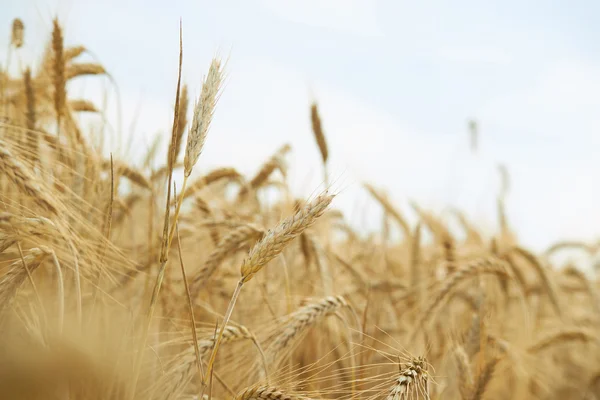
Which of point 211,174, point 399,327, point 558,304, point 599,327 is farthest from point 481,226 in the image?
point 211,174

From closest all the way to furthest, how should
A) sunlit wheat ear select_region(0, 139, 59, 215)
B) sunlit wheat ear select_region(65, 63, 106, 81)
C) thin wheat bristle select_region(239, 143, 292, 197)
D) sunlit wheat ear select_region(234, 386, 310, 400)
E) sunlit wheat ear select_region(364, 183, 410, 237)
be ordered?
1. sunlit wheat ear select_region(234, 386, 310, 400)
2. sunlit wheat ear select_region(0, 139, 59, 215)
3. sunlit wheat ear select_region(65, 63, 106, 81)
4. thin wheat bristle select_region(239, 143, 292, 197)
5. sunlit wheat ear select_region(364, 183, 410, 237)

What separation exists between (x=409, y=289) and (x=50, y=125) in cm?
200

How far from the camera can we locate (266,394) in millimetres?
1110

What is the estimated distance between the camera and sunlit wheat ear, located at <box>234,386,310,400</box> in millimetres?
1104

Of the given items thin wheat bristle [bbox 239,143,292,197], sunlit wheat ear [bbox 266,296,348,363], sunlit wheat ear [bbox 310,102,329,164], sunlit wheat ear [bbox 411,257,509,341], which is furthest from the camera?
thin wheat bristle [bbox 239,143,292,197]

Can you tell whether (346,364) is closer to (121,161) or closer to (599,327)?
(121,161)

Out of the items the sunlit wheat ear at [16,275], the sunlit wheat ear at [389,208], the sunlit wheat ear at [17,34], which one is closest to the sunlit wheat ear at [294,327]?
the sunlit wheat ear at [16,275]

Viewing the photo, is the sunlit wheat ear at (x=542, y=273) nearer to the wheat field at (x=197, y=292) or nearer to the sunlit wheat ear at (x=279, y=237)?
the wheat field at (x=197, y=292)

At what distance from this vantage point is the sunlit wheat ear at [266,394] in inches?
43.5

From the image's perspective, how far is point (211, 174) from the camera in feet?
9.02

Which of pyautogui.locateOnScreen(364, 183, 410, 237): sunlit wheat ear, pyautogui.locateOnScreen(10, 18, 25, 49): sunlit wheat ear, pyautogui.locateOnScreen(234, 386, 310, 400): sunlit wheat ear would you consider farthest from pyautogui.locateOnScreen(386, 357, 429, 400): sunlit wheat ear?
pyautogui.locateOnScreen(364, 183, 410, 237): sunlit wheat ear

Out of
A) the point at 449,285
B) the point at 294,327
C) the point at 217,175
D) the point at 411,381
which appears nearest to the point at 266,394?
the point at 411,381

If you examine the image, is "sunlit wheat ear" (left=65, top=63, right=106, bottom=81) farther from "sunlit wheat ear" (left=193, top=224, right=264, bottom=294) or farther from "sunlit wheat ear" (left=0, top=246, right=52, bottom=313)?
"sunlit wheat ear" (left=0, top=246, right=52, bottom=313)

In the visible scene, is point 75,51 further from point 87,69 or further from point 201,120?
point 201,120
